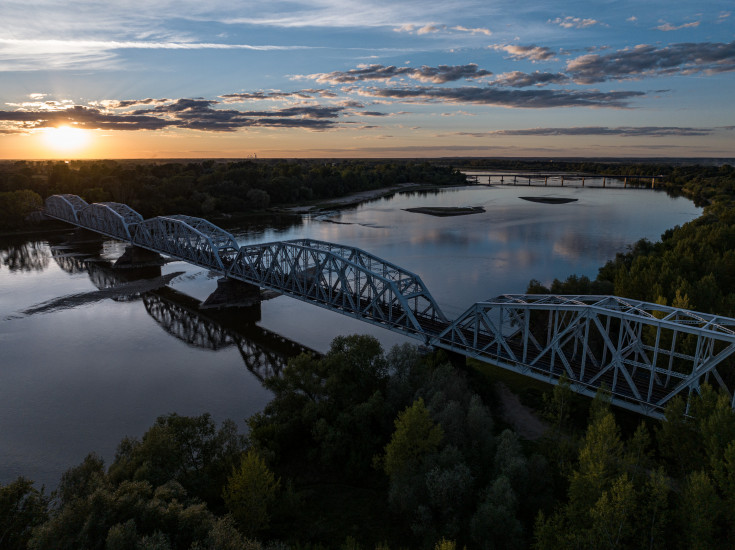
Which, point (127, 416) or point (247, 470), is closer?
point (247, 470)

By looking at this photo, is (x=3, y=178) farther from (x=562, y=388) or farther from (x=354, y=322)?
(x=562, y=388)

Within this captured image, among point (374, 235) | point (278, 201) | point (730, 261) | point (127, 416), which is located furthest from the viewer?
point (278, 201)

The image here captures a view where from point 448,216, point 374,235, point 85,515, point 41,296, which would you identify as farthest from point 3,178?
point 85,515

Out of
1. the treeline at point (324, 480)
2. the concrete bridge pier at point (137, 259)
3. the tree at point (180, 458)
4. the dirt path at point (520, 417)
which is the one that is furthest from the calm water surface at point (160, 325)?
the dirt path at point (520, 417)

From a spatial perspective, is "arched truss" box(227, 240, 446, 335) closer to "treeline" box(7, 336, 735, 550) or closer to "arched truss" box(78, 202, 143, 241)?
"treeline" box(7, 336, 735, 550)

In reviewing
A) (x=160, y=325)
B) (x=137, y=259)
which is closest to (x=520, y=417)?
(x=160, y=325)
